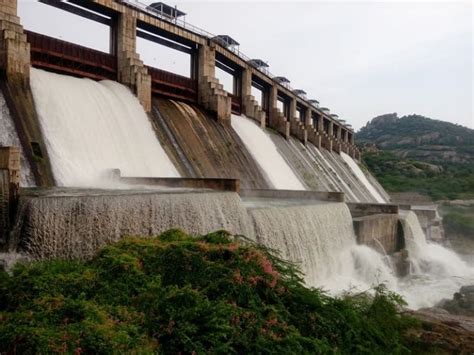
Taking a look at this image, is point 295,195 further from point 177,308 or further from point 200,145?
point 177,308

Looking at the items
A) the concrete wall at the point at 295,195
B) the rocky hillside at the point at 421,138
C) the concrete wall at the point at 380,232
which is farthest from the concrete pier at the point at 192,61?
the rocky hillside at the point at 421,138

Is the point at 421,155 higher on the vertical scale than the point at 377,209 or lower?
higher

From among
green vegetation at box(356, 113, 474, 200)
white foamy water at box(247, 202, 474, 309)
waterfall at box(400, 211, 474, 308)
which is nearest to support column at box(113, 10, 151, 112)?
white foamy water at box(247, 202, 474, 309)

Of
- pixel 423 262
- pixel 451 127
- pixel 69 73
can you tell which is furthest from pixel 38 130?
pixel 451 127

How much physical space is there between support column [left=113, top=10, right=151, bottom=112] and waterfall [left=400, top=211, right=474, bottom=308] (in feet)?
43.3

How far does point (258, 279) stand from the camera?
8031 mm

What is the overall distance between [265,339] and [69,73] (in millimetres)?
16667

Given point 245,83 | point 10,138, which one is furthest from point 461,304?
point 245,83

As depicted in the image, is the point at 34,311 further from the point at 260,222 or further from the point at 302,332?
the point at 260,222

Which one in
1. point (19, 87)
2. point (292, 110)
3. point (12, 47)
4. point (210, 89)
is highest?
point (292, 110)

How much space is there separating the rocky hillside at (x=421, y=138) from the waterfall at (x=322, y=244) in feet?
255

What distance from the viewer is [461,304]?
49.1ft

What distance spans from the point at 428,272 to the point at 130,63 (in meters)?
16.1

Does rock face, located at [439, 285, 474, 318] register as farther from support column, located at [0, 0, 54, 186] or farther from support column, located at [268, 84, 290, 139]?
support column, located at [268, 84, 290, 139]
